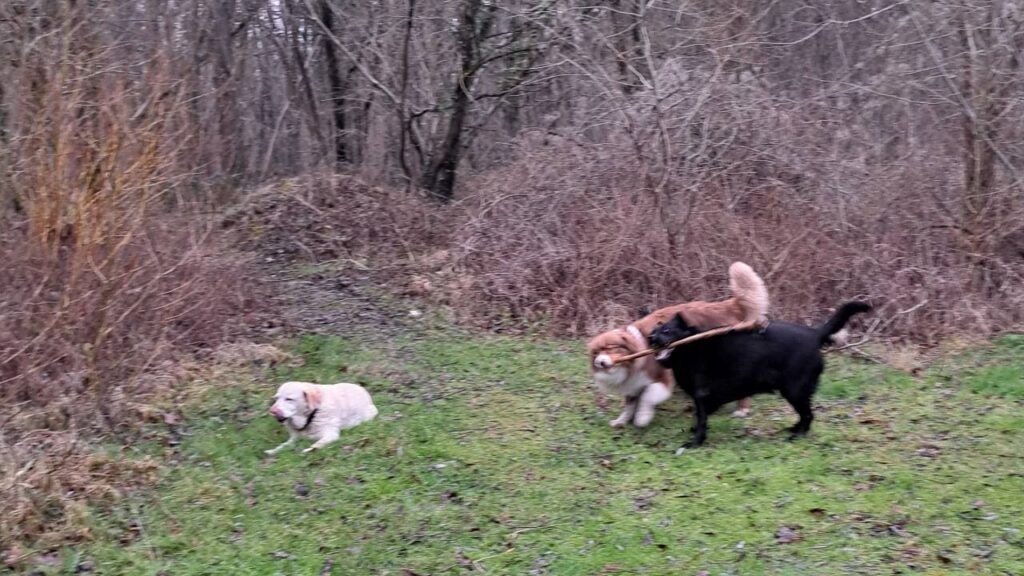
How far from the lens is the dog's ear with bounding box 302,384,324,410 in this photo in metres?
7.83

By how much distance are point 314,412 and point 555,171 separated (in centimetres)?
656

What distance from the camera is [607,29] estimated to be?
14344 millimetres

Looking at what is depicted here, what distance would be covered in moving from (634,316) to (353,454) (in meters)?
4.65

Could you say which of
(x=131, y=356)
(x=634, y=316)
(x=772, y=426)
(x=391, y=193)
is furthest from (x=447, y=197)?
(x=772, y=426)

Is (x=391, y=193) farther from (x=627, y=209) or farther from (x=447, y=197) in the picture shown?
(x=627, y=209)

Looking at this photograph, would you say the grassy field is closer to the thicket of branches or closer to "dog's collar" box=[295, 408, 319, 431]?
"dog's collar" box=[295, 408, 319, 431]

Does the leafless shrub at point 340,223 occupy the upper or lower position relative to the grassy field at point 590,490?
upper

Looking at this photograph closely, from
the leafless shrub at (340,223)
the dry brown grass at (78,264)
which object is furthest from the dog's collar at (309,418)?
the leafless shrub at (340,223)

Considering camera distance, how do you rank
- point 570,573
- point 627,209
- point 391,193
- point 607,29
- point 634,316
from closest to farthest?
point 570,573 → point 634,316 → point 627,209 → point 607,29 → point 391,193

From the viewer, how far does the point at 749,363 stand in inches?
288

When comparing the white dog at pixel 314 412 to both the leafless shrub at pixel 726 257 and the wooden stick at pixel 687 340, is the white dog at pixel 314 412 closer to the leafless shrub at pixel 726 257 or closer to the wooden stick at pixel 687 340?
the wooden stick at pixel 687 340

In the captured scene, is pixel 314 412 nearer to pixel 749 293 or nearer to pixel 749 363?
pixel 749 363

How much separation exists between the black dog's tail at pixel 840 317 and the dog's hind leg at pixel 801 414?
19.6 inches

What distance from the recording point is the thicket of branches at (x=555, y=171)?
26.9ft
